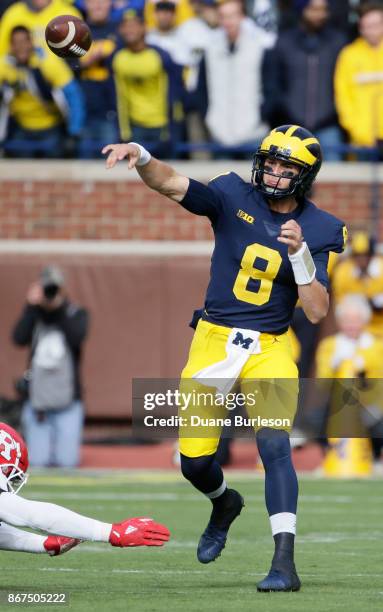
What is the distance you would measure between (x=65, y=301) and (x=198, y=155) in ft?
8.79

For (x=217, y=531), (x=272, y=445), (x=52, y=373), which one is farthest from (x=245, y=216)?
(x=52, y=373)

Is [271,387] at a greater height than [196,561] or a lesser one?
greater

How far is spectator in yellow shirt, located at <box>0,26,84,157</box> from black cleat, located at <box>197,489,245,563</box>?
7670 mm

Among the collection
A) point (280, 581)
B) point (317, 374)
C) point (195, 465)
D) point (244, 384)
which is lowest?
point (317, 374)

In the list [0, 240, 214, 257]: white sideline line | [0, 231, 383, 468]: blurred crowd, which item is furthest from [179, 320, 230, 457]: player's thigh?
[0, 240, 214, 257]: white sideline line

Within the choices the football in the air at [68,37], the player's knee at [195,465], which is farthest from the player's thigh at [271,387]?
the football in the air at [68,37]

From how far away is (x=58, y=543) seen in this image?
6.05 meters

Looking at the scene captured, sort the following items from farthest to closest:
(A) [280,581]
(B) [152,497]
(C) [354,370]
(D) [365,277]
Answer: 1. (D) [365,277]
2. (C) [354,370]
3. (B) [152,497]
4. (A) [280,581]

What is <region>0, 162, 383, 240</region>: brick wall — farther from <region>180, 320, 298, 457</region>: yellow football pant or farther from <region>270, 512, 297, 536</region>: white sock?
<region>270, 512, 297, 536</region>: white sock

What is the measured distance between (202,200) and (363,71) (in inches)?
304

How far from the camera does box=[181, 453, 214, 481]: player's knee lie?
679cm

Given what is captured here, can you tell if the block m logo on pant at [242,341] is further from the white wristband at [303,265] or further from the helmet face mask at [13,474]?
the helmet face mask at [13,474]

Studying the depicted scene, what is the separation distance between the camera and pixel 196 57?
14.7 metres

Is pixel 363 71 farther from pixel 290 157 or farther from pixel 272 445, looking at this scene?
pixel 272 445
